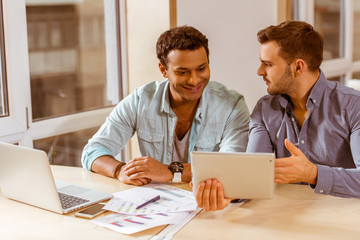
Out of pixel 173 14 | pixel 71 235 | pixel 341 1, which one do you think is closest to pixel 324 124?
pixel 71 235

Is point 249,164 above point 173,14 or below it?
below

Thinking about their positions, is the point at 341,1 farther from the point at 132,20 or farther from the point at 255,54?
the point at 132,20

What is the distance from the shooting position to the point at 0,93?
2.37 meters

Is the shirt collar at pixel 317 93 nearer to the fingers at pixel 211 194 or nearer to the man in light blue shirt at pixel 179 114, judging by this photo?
the man in light blue shirt at pixel 179 114

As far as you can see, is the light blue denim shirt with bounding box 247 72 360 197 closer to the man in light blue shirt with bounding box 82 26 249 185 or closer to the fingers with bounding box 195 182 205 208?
the man in light blue shirt with bounding box 82 26 249 185

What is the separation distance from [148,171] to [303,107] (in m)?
0.70

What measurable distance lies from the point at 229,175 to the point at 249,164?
0.26 ft

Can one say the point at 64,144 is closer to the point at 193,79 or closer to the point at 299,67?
the point at 193,79

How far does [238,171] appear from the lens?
1.40 meters

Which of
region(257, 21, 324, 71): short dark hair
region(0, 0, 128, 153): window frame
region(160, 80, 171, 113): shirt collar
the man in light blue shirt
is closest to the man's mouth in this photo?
the man in light blue shirt

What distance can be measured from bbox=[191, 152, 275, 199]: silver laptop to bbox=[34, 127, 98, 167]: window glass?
4.54 ft

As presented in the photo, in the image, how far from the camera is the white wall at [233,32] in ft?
9.78

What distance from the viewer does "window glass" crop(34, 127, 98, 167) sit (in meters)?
2.61

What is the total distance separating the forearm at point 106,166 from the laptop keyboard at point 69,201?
269 mm
